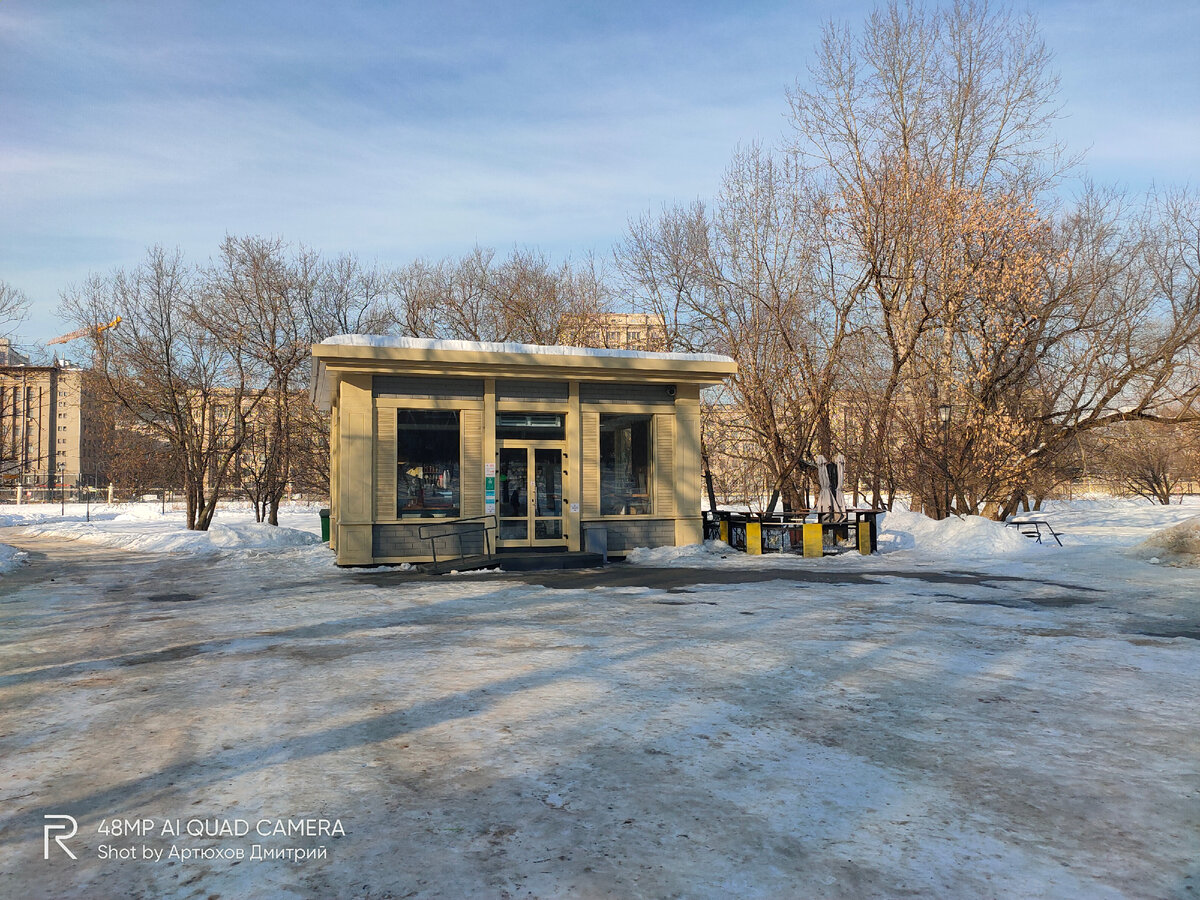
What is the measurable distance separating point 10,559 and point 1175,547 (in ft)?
81.2

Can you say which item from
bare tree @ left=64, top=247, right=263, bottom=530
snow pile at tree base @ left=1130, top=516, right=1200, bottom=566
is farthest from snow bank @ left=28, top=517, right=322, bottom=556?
snow pile at tree base @ left=1130, top=516, right=1200, bottom=566

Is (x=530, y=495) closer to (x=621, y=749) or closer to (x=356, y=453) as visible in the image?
(x=356, y=453)

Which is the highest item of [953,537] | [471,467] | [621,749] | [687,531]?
[471,467]

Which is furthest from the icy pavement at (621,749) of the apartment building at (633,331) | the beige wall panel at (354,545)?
the apartment building at (633,331)

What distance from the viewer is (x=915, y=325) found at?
2475cm

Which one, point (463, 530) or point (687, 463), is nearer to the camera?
point (463, 530)

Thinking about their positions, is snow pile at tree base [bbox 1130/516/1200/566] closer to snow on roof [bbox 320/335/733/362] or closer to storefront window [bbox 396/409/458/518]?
snow on roof [bbox 320/335/733/362]

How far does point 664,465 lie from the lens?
61.6 feet

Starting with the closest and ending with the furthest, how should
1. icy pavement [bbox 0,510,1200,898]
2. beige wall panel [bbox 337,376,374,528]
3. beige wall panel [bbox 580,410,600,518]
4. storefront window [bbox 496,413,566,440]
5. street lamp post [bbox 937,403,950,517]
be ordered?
1. icy pavement [bbox 0,510,1200,898]
2. beige wall panel [bbox 337,376,374,528]
3. storefront window [bbox 496,413,566,440]
4. beige wall panel [bbox 580,410,600,518]
5. street lamp post [bbox 937,403,950,517]

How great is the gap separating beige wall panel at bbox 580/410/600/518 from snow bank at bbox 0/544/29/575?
465 inches

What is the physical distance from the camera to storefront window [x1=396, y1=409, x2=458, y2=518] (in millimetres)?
16969

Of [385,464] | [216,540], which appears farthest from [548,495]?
[216,540]

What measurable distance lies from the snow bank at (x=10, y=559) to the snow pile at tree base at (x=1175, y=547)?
22.9 meters

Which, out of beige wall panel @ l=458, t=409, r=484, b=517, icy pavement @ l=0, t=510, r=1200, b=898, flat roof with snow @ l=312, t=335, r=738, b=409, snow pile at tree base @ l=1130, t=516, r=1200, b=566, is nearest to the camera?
icy pavement @ l=0, t=510, r=1200, b=898
